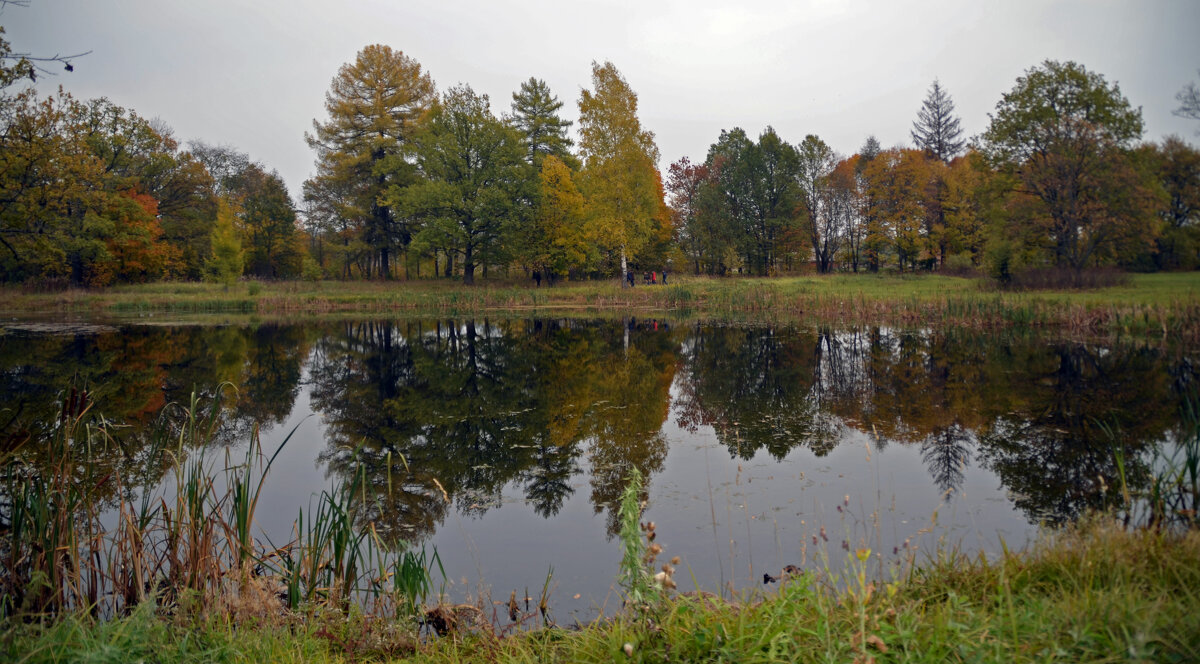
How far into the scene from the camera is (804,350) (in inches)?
610

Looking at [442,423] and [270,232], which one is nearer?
[442,423]

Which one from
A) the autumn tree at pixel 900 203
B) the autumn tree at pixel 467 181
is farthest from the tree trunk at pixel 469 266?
the autumn tree at pixel 900 203

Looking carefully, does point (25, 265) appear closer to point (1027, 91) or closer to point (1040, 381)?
point (1040, 381)

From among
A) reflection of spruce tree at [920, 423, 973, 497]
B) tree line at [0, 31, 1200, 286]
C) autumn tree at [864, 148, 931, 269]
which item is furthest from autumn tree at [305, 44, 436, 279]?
reflection of spruce tree at [920, 423, 973, 497]

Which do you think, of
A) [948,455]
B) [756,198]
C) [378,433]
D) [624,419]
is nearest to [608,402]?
[624,419]

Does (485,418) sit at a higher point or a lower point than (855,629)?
lower

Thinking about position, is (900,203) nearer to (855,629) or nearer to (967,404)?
(967,404)

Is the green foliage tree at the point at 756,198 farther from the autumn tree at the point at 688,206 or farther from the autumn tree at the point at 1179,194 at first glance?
the autumn tree at the point at 1179,194

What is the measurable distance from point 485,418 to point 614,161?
25512 millimetres

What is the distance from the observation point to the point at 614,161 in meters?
32.6

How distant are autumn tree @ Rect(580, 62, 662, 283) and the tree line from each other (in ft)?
0.34

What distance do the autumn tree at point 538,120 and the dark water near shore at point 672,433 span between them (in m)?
26.0

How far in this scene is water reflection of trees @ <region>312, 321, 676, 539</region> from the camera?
6.11 meters

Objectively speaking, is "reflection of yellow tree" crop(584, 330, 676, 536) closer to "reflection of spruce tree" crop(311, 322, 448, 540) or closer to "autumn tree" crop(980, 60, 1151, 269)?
"reflection of spruce tree" crop(311, 322, 448, 540)
